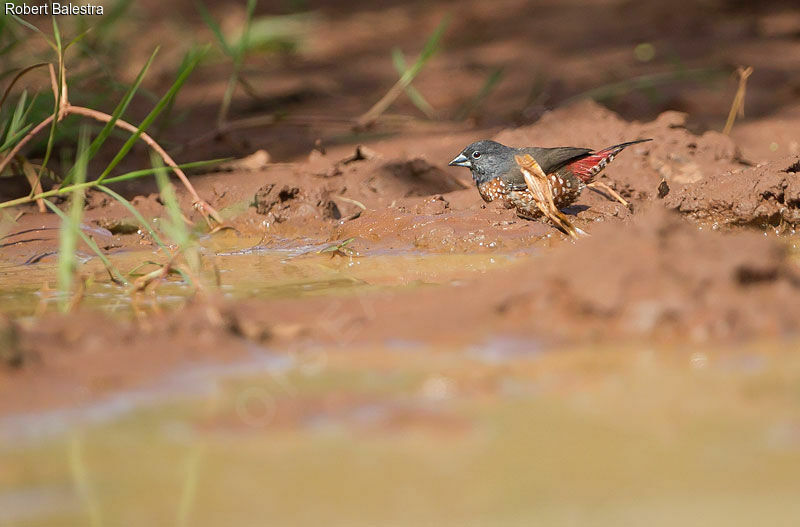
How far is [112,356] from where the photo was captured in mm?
2441

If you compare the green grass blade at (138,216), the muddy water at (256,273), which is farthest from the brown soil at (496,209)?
the green grass blade at (138,216)

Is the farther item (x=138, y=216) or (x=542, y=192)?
(x=542, y=192)

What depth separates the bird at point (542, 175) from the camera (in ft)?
15.7

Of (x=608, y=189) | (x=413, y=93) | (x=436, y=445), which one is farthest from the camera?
(x=413, y=93)

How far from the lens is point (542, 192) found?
4750mm

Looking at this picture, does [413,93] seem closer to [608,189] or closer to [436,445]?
[608,189]

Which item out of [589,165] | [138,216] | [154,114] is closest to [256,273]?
[154,114]

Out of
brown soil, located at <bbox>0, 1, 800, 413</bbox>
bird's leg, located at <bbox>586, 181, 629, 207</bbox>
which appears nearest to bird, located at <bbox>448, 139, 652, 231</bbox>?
bird's leg, located at <bbox>586, 181, 629, 207</bbox>

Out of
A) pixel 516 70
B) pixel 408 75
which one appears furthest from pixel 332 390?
pixel 516 70

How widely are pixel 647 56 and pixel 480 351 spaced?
6.01 metres

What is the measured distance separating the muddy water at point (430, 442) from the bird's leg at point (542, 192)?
7.13 ft

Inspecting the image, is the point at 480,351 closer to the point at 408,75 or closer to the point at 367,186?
the point at 367,186

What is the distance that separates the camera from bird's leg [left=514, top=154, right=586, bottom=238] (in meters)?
4.62

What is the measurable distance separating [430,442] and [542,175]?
9.82 feet
